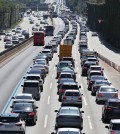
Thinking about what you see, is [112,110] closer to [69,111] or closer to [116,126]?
[69,111]

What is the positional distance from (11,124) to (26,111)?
591cm

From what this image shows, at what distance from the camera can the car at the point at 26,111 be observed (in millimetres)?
35688

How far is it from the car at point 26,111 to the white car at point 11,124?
4953 mm

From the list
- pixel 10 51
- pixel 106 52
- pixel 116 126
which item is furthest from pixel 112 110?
pixel 106 52

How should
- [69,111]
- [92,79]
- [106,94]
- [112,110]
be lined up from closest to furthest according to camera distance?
[69,111]
[112,110]
[106,94]
[92,79]

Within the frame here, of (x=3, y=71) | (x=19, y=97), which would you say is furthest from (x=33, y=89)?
(x=3, y=71)

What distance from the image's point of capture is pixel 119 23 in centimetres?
13912

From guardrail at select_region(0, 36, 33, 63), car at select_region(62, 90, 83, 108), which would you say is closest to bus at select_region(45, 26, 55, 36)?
guardrail at select_region(0, 36, 33, 63)

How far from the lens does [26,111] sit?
35719 millimetres

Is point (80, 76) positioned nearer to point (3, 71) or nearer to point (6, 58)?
point (3, 71)

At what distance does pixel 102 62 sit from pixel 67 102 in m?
51.8

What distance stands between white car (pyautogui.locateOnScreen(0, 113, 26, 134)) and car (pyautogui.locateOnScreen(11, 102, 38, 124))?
4953 mm

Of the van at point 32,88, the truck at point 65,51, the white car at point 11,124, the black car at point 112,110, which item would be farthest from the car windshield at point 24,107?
the truck at point 65,51

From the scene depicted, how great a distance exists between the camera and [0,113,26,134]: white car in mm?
29688
